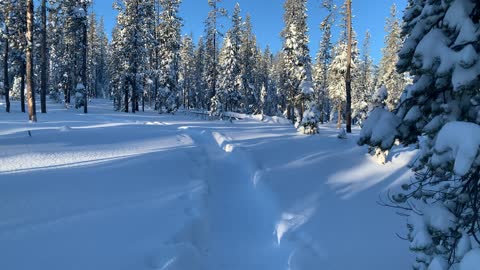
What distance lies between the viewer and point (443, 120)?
4.20m

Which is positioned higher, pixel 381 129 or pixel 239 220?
pixel 381 129

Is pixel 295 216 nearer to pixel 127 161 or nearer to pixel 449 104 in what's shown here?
pixel 449 104

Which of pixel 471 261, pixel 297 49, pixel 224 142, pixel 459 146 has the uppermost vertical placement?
Result: pixel 297 49

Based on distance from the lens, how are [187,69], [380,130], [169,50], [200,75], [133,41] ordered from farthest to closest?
[187,69] < [200,75] < [169,50] < [133,41] < [380,130]

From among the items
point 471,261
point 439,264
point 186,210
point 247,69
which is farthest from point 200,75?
point 471,261

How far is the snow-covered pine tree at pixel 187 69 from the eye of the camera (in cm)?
7850

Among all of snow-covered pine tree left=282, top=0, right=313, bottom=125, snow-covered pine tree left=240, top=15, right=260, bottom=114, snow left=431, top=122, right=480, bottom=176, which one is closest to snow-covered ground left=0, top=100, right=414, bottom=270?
snow left=431, top=122, right=480, bottom=176

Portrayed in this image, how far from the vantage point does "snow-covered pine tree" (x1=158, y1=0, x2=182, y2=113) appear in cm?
4628

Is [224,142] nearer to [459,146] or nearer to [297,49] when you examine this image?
[459,146]

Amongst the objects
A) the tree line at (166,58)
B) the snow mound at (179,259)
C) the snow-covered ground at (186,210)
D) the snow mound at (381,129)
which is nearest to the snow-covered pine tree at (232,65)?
the tree line at (166,58)

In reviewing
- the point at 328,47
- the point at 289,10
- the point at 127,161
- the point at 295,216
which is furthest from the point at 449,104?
the point at 328,47

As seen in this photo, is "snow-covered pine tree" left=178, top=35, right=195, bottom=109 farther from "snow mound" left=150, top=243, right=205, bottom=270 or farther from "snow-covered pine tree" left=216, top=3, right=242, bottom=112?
"snow mound" left=150, top=243, right=205, bottom=270

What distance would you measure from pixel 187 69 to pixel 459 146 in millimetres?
80307

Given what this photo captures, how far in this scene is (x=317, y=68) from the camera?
2581 inches
